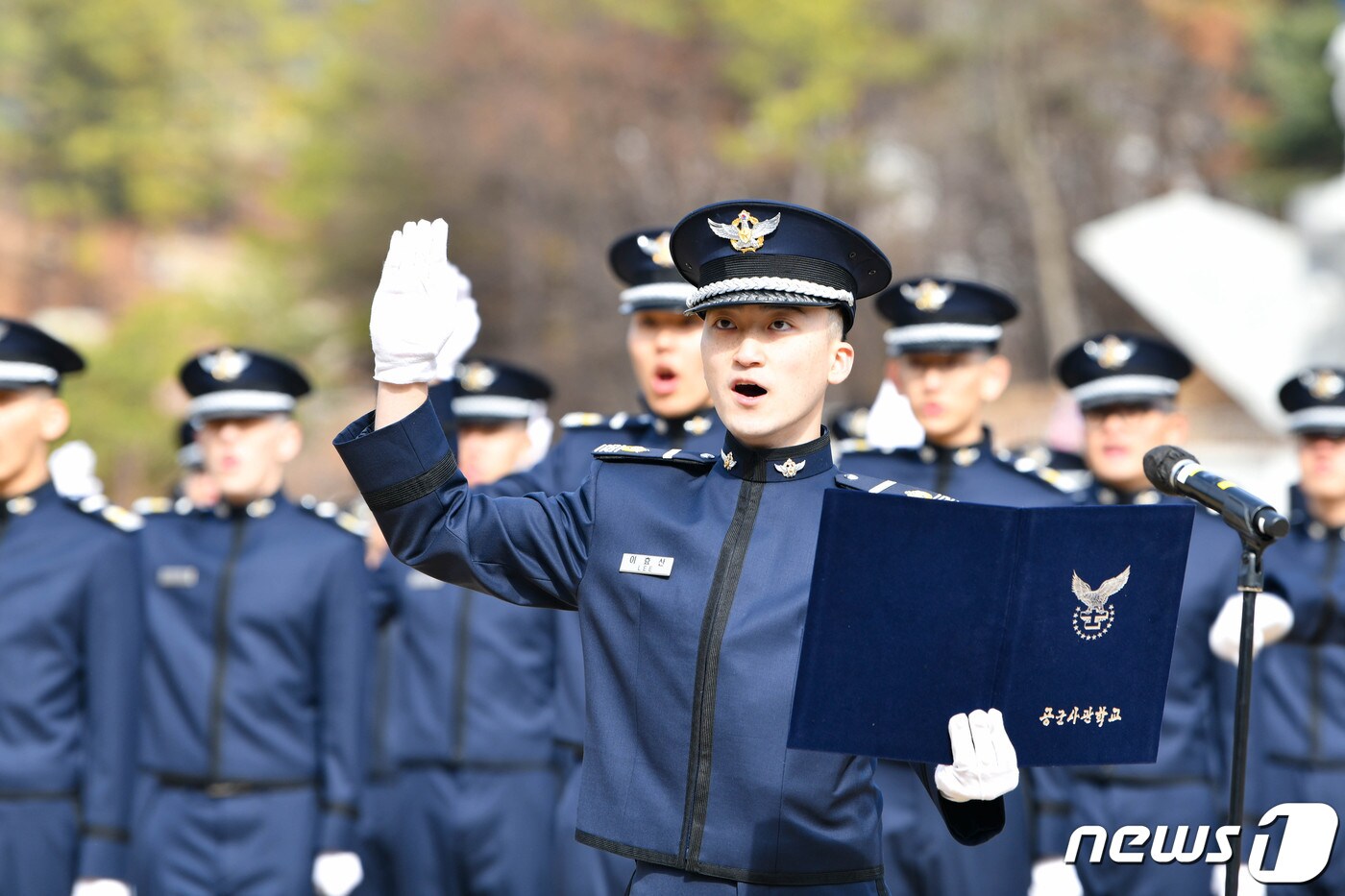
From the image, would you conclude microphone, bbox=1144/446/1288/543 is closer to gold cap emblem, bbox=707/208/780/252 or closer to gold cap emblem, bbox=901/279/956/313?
gold cap emblem, bbox=707/208/780/252

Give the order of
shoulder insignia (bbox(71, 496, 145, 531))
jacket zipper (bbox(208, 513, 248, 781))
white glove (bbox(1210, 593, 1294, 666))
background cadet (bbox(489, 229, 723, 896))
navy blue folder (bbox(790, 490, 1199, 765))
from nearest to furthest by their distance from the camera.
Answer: navy blue folder (bbox(790, 490, 1199, 765)) → background cadet (bbox(489, 229, 723, 896)) → shoulder insignia (bbox(71, 496, 145, 531)) → white glove (bbox(1210, 593, 1294, 666)) → jacket zipper (bbox(208, 513, 248, 781))

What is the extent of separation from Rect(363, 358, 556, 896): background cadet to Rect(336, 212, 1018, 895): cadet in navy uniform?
4.18m

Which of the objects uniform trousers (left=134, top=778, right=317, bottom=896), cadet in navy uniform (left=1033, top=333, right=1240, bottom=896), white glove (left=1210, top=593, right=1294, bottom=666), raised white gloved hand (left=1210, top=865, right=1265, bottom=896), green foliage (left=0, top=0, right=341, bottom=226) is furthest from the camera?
green foliage (left=0, top=0, right=341, bottom=226)

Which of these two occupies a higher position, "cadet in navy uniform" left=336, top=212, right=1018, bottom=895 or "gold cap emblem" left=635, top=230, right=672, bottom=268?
"gold cap emblem" left=635, top=230, right=672, bottom=268

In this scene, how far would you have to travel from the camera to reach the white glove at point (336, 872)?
6395mm

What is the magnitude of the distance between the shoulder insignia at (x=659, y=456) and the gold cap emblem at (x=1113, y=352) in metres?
3.90

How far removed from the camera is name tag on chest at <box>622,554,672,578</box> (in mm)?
3508

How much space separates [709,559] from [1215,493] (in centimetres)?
103

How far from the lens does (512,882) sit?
25.9 ft

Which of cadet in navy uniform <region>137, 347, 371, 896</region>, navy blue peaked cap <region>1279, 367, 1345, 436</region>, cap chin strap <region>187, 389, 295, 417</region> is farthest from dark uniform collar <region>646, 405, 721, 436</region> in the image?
navy blue peaked cap <region>1279, 367, 1345, 436</region>

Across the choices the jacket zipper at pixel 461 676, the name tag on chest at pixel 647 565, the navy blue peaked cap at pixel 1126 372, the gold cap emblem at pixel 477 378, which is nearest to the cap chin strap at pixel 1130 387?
the navy blue peaked cap at pixel 1126 372

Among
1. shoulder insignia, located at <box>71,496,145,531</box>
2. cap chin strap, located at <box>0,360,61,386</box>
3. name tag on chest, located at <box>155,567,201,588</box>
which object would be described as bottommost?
name tag on chest, located at <box>155,567,201,588</box>

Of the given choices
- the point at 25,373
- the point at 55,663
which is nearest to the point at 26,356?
the point at 25,373

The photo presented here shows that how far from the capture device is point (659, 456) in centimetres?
368
